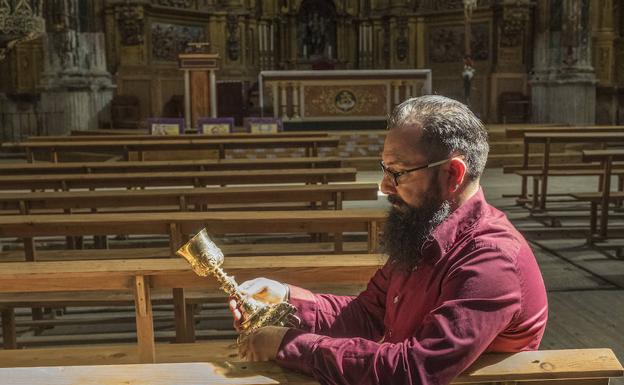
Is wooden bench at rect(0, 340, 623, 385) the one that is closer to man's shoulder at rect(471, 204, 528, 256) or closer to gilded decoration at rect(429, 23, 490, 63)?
man's shoulder at rect(471, 204, 528, 256)

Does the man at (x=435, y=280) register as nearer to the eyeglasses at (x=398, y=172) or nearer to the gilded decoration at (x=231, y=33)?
the eyeglasses at (x=398, y=172)

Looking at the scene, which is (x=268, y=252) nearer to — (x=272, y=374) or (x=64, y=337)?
(x=64, y=337)

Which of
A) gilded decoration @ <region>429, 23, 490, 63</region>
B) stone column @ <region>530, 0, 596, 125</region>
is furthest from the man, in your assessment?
gilded decoration @ <region>429, 23, 490, 63</region>

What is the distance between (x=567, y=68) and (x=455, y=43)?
3.08m

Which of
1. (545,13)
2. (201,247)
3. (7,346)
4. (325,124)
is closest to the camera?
(201,247)

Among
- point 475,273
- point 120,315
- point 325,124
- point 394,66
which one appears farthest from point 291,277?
point 394,66

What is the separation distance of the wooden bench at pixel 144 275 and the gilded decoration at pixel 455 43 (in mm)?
13983

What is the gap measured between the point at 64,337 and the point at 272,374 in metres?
2.57

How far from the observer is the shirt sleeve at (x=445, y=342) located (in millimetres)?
1420

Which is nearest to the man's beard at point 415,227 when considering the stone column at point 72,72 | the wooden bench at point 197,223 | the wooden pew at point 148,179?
the wooden bench at point 197,223

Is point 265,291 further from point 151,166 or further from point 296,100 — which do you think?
point 296,100

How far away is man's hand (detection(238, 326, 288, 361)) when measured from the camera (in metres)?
1.59

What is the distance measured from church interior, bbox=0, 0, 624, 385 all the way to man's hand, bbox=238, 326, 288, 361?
0.07m

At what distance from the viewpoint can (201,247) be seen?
5.77 feet
